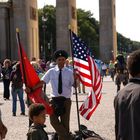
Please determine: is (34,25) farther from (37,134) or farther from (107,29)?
(37,134)

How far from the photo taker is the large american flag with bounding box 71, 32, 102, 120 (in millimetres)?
10781

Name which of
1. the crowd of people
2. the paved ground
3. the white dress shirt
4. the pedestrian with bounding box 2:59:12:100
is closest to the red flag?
the crowd of people

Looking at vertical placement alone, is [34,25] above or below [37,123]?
above

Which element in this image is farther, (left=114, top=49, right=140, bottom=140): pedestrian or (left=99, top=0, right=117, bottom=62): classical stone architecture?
(left=99, top=0, right=117, bottom=62): classical stone architecture

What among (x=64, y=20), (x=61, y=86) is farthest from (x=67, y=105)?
(x=64, y=20)

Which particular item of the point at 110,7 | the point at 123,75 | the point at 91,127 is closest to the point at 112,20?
the point at 110,7

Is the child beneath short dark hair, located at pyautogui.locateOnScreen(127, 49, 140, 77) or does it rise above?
beneath

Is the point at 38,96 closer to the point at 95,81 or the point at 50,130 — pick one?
the point at 95,81

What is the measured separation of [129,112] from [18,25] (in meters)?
49.1

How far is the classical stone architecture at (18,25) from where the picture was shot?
53.2 m

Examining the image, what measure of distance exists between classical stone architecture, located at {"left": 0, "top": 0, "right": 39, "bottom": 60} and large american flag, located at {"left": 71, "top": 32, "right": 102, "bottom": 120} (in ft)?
137

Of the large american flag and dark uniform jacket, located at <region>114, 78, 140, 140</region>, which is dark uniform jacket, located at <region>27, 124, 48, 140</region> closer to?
dark uniform jacket, located at <region>114, 78, 140, 140</region>

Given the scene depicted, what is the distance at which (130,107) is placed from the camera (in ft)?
17.7

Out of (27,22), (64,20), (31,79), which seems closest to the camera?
(31,79)
